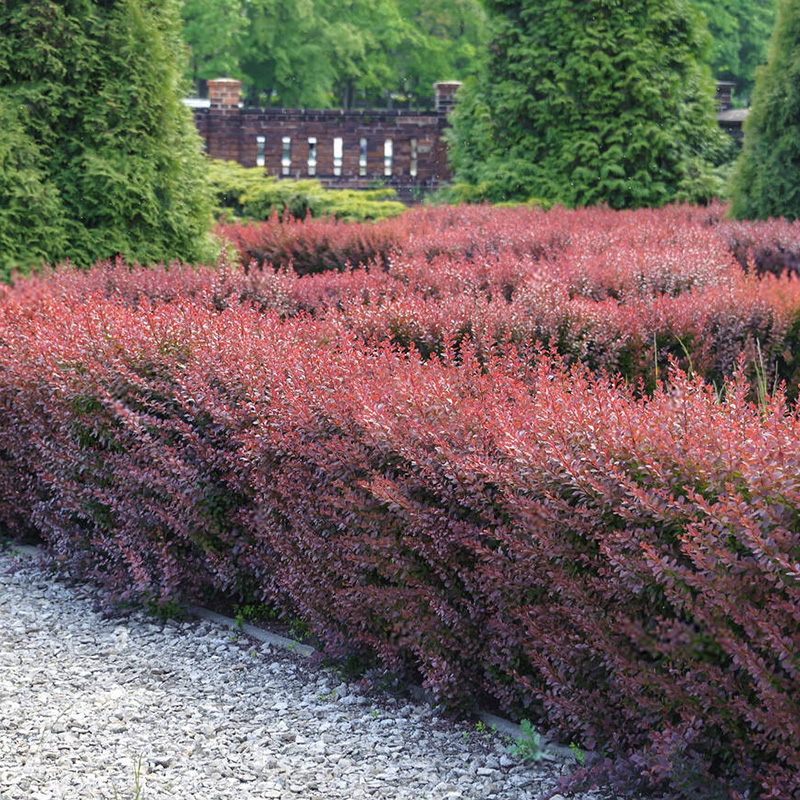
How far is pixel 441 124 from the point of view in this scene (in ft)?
79.6

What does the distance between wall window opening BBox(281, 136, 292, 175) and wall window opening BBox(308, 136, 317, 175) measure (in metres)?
0.45

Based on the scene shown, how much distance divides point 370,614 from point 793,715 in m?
1.59

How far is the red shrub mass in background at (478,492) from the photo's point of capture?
2.79 metres

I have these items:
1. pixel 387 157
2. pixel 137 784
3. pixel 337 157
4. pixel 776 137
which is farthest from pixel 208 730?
pixel 337 157

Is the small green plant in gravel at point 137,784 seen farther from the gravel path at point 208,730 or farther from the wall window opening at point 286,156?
the wall window opening at point 286,156

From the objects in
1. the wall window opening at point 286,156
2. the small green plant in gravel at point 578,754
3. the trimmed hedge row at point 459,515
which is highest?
the wall window opening at point 286,156

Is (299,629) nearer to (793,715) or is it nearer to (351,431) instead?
(351,431)

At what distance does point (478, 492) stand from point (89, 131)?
19.0 ft

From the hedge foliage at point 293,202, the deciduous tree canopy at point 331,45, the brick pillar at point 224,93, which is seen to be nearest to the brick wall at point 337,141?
the brick pillar at point 224,93

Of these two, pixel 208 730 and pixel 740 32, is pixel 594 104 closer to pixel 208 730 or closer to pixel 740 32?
pixel 208 730

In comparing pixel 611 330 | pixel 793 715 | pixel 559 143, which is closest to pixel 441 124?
pixel 559 143

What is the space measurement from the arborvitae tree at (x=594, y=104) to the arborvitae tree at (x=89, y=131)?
8.08 metres

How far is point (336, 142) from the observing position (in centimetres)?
2464

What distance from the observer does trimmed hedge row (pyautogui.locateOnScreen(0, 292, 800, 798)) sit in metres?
2.77
